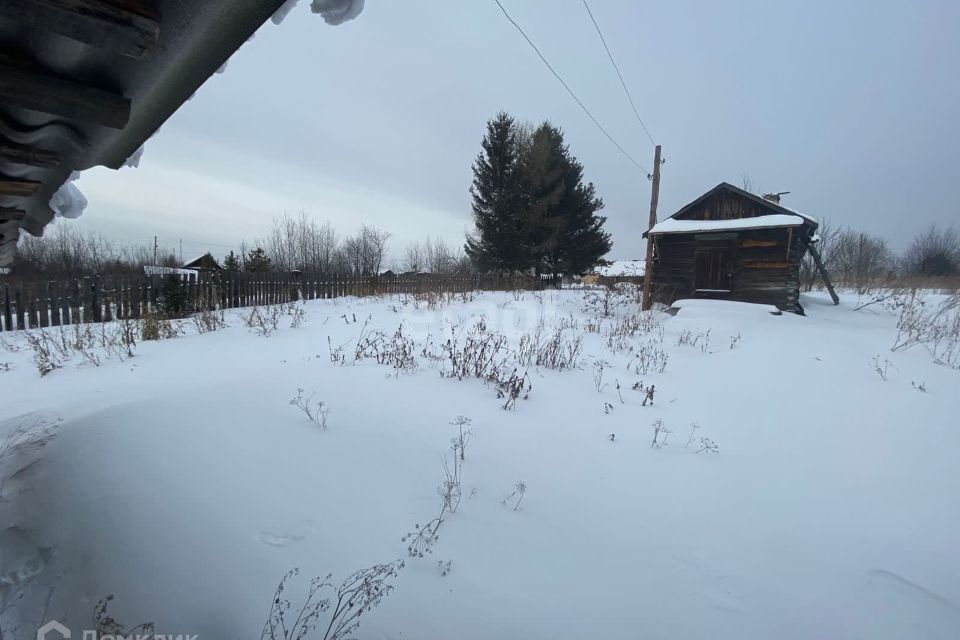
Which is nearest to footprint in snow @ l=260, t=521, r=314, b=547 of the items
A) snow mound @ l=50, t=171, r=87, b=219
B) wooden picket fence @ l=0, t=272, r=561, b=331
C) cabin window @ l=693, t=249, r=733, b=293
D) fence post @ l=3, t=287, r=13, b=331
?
snow mound @ l=50, t=171, r=87, b=219

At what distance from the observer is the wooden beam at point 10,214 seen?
242 centimetres

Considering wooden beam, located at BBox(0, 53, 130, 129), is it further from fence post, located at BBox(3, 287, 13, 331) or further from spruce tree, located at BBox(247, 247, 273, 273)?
spruce tree, located at BBox(247, 247, 273, 273)

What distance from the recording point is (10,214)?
246cm

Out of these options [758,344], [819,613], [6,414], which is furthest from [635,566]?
[758,344]

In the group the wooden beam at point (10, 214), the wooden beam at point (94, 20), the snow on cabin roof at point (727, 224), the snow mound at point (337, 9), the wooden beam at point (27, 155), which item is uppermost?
the snow on cabin roof at point (727, 224)

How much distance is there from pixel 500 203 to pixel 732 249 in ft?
42.2

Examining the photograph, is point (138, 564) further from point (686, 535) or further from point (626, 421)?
point (626, 421)

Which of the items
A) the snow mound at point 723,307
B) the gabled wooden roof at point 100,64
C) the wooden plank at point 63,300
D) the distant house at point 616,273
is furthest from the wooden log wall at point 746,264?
the wooden plank at point 63,300

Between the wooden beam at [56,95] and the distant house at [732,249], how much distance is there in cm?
A: 1409

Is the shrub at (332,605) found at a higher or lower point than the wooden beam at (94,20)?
lower

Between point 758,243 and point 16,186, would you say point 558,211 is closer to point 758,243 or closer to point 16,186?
point 758,243

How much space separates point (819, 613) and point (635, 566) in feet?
2.97

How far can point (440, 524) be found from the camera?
7.43ft

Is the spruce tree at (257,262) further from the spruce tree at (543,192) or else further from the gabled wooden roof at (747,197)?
the gabled wooden roof at (747,197)
